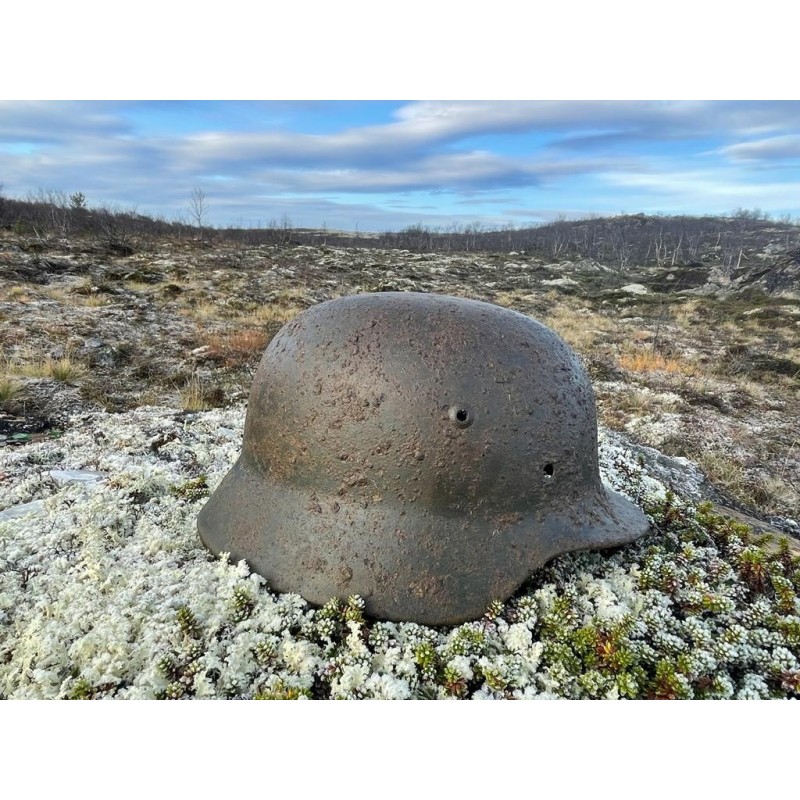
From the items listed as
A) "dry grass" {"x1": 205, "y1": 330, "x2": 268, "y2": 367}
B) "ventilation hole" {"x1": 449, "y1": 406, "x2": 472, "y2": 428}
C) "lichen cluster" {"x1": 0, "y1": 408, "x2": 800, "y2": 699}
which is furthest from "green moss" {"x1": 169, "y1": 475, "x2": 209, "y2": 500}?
"dry grass" {"x1": 205, "y1": 330, "x2": 268, "y2": 367}

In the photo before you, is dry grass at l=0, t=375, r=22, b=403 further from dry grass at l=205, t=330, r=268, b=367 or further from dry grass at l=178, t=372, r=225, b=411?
dry grass at l=205, t=330, r=268, b=367

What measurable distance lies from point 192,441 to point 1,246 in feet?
59.2

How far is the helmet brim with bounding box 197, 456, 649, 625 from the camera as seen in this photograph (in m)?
2.62

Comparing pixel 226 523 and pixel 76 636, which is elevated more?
pixel 226 523

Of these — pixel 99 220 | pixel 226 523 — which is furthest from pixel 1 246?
pixel 226 523

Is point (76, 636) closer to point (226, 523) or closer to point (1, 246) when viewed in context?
point (226, 523)

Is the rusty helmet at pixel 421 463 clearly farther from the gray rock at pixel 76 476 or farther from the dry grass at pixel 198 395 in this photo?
the dry grass at pixel 198 395

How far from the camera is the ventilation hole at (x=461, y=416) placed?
2.63 meters

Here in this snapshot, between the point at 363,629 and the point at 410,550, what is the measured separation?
441 millimetres

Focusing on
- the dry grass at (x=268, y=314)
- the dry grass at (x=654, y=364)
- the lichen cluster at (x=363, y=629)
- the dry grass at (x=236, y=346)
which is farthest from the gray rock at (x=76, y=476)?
the dry grass at (x=654, y=364)

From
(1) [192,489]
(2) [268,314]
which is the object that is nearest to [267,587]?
(1) [192,489]

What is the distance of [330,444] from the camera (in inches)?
108

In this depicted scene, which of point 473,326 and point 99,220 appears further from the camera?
point 99,220

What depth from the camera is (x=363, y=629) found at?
2596 millimetres
